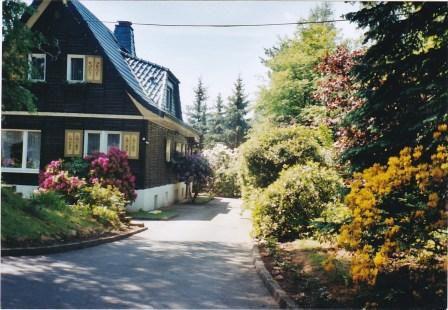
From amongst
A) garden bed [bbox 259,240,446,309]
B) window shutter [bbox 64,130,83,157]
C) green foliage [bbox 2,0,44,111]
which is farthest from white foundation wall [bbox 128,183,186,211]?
garden bed [bbox 259,240,446,309]

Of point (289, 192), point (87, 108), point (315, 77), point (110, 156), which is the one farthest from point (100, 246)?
point (315, 77)

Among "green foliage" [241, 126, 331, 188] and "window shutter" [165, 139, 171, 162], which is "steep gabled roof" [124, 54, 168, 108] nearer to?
"window shutter" [165, 139, 171, 162]

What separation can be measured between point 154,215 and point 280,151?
4.23 m

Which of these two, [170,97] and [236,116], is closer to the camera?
[170,97]

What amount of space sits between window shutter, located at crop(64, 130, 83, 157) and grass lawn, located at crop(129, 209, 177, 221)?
2.47 metres

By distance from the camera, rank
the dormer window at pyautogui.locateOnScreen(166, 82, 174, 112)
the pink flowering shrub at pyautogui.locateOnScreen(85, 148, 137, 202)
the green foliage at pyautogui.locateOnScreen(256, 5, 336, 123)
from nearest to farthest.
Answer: the dormer window at pyautogui.locateOnScreen(166, 82, 174, 112)
the pink flowering shrub at pyautogui.locateOnScreen(85, 148, 137, 202)
the green foliage at pyautogui.locateOnScreen(256, 5, 336, 123)

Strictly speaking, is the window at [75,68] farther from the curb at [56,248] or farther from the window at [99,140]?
the curb at [56,248]

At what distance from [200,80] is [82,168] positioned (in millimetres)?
3413

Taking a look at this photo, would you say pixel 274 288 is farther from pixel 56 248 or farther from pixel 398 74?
pixel 56 248

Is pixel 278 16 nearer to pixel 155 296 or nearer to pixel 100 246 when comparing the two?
pixel 155 296

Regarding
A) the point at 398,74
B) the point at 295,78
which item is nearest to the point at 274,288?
the point at 398,74

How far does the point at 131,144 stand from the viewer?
304 inches

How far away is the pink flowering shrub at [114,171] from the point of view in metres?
7.66

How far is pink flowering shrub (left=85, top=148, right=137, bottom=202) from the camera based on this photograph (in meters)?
7.66
